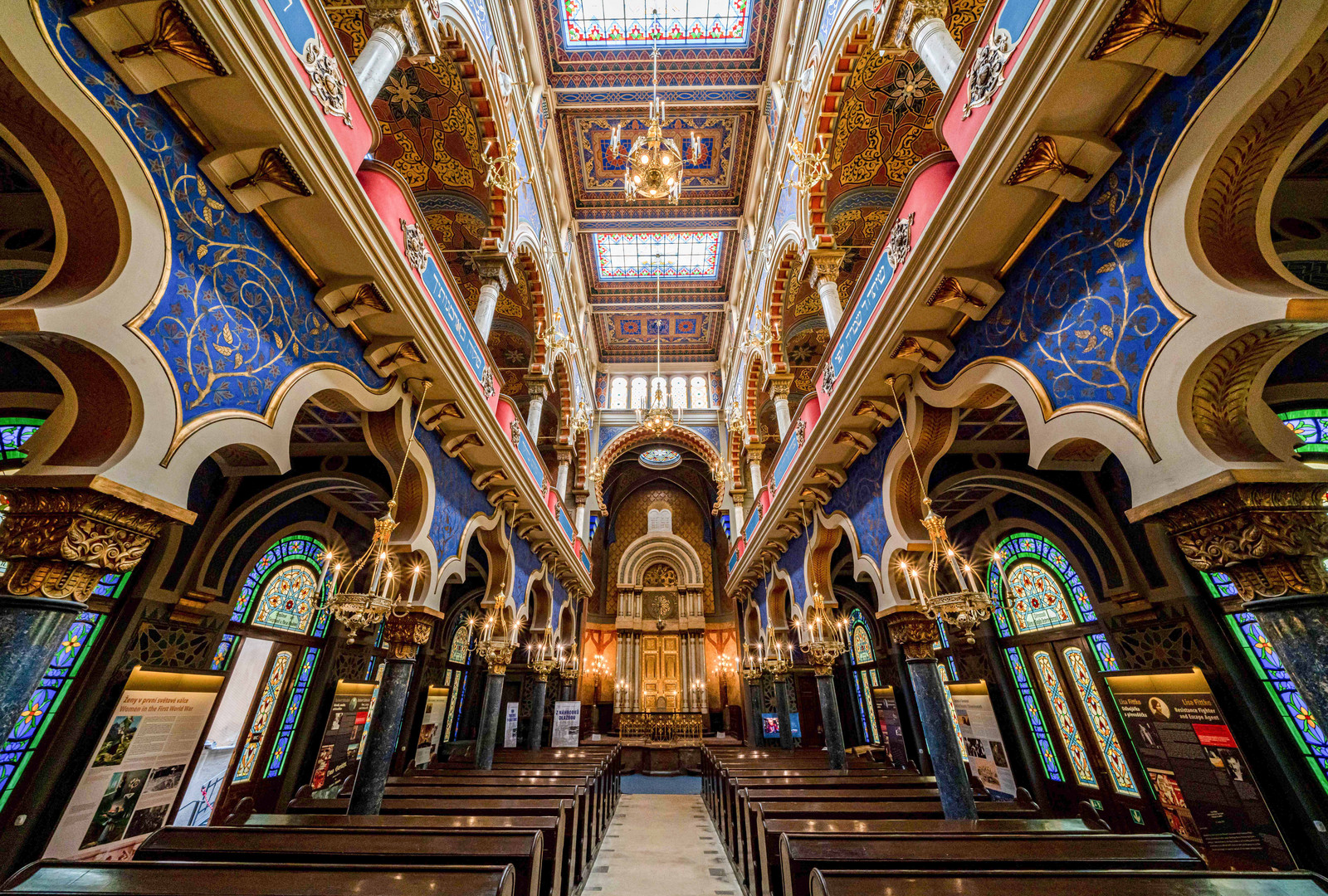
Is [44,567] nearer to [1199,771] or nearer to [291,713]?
[291,713]

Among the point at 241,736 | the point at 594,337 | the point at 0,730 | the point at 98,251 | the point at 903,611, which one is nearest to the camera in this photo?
the point at 0,730

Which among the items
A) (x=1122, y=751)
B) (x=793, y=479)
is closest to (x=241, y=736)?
(x=793, y=479)

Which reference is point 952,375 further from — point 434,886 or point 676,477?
point 676,477

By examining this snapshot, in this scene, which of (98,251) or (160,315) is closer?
(98,251)

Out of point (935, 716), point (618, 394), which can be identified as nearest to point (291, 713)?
point (935, 716)

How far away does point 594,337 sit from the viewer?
54.5ft

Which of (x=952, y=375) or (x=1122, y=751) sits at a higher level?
(x=952, y=375)

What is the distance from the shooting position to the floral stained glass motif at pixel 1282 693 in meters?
4.51

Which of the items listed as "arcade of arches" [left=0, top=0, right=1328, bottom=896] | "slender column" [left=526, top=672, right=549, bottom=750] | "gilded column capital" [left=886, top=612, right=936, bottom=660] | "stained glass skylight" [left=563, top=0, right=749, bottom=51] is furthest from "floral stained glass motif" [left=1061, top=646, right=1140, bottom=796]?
"stained glass skylight" [left=563, top=0, right=749, bottom=51]

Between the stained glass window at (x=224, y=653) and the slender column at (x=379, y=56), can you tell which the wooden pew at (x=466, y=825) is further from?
the slender column at (x=379, y=56)

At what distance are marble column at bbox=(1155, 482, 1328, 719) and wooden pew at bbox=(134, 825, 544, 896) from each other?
3.86 m

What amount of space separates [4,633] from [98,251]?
69.1 inches

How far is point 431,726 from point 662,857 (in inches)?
286

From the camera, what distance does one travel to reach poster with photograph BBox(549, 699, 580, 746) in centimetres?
1259
